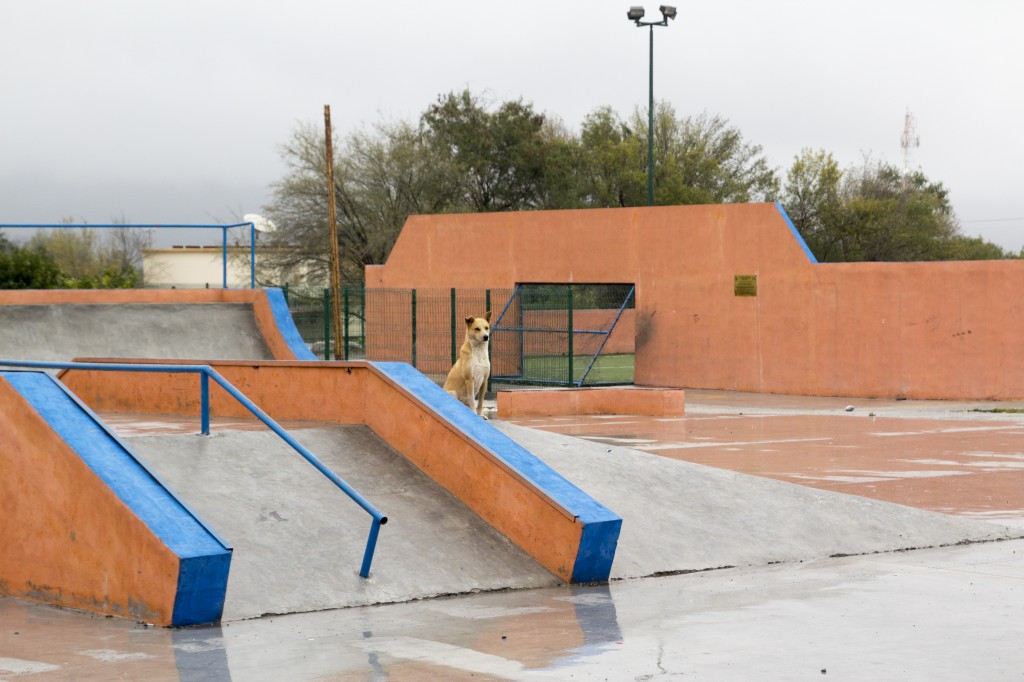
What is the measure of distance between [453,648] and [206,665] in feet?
4.38

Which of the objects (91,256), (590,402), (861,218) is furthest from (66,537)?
(91,256)

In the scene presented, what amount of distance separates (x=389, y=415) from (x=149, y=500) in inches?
126

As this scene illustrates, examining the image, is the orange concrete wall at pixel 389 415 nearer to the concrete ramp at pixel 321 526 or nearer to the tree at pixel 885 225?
the concrete ramp at pixel 321 526

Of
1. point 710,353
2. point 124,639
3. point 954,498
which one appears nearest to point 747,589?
point 124,639

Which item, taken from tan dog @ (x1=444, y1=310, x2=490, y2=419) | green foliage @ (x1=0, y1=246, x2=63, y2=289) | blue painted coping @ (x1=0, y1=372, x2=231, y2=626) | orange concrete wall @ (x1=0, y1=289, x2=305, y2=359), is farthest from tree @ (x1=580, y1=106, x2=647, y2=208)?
blue painted coping @ (x1=0, y1=372, x2=231, y2=626)

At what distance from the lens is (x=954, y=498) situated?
1335 cm

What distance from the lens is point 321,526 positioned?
938 cm

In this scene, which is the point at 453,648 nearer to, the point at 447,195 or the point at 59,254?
the point at 447,195

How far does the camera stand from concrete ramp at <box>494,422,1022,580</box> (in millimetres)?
10281

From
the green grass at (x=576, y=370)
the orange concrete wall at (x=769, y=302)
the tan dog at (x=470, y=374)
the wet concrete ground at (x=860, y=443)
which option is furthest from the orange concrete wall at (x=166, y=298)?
the orange concrete wall at (x=769, y=302)

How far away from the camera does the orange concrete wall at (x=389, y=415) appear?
9555mm

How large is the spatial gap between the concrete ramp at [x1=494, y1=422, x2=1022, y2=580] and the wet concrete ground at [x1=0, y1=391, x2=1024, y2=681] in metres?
0.28

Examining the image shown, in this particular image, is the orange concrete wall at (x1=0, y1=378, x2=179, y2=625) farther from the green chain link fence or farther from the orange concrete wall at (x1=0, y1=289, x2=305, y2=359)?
the green chain link fence

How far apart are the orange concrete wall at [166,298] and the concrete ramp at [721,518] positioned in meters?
11.3
